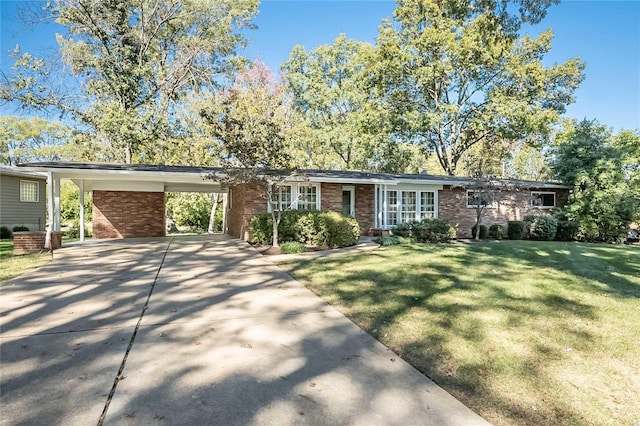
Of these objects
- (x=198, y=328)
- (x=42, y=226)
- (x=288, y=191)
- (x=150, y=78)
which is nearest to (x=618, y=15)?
(x=288, y=191)

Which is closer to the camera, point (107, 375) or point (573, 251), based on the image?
point (107, 375)

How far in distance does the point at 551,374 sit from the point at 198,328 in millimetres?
3525

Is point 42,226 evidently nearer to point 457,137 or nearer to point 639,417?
point 639,417

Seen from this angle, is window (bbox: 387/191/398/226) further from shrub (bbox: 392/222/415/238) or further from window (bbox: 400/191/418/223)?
shrub (bbox: 392/222/415/238)

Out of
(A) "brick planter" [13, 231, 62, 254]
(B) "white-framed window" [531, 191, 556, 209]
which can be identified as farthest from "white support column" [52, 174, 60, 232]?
(B) "white-framed window" [531, 191, 556, 209]

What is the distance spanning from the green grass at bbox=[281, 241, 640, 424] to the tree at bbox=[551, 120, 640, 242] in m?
9.87

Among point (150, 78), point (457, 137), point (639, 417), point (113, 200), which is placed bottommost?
point (639, 417)

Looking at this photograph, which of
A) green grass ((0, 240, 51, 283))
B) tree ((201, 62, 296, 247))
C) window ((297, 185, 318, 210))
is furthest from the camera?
window ((297, 185, 318, 210))

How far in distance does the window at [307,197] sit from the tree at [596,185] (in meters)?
11.8

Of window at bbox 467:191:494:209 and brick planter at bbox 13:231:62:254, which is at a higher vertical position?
window at bbox 467:191:494:209

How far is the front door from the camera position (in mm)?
16678

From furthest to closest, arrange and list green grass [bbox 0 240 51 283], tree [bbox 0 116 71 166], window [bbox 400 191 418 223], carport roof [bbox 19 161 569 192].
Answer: tree [bbox 0 116 71 166]
window [bbox 400 191 418 223]
carport roof [bbox 19 161 569 192]
green grass [bbox 0 240 51 283]

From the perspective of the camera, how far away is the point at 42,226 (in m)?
19.7

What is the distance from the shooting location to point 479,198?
15727 millimetres
